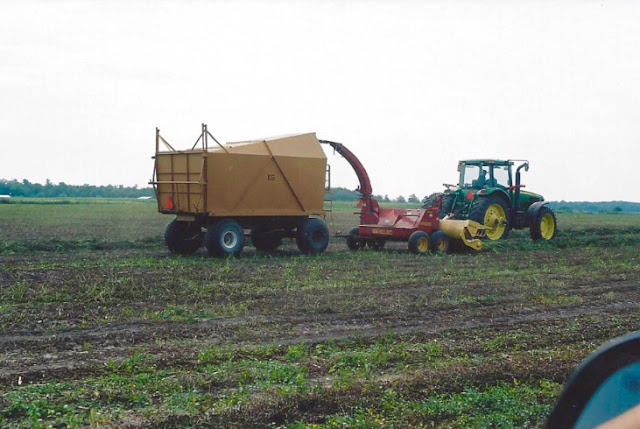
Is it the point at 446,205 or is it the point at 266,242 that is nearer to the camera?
the point at 266,242

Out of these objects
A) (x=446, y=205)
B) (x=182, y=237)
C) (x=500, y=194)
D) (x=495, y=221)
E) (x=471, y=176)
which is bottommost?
(x=182, y=237)

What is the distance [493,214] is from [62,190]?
87.5 m

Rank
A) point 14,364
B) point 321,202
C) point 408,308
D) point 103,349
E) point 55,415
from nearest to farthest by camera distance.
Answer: point 55,415, point 14,364, point 103,349, point 408,308, point 321,202

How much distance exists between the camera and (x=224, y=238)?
15.4m

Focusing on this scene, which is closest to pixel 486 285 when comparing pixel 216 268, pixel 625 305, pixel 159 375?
pixel 625 305

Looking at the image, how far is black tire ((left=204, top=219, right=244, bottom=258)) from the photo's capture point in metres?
15.2

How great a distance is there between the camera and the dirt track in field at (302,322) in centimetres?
650

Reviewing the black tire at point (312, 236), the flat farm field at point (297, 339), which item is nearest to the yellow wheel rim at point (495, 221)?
the flat farm field at point (297, 339)

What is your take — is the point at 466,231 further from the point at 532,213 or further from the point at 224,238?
the point at 224,238

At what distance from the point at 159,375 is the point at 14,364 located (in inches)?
56.2

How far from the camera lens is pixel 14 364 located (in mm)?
6188

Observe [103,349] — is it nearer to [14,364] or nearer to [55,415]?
[14,364]

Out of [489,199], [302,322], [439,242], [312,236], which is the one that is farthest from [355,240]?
[302,322]

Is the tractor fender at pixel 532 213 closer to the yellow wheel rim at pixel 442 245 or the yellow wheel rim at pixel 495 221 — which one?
the yellow wheel rim at pixel 495 221
